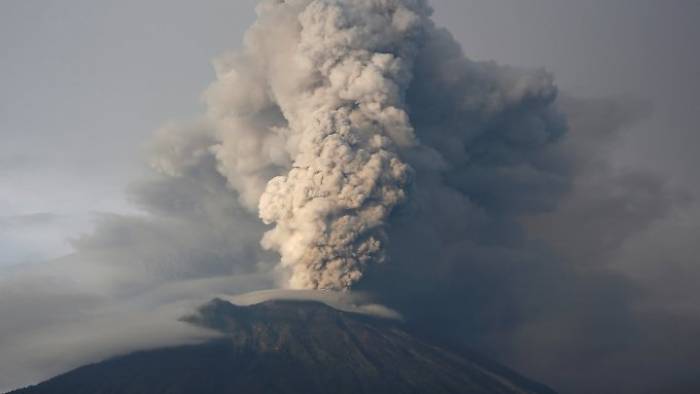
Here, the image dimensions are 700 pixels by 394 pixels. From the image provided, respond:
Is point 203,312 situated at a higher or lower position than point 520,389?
higher

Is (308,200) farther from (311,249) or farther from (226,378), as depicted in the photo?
(226,378)

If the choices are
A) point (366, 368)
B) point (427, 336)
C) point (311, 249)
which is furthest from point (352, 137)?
point (427, 336)

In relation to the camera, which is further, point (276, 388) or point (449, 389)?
point (449, 389)

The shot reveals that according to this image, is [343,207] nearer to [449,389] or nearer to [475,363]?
[449,389]

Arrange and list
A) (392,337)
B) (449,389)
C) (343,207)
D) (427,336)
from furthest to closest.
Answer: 1. (427,336)
2. (392,337)
3. (449,389)
4. (343,207)

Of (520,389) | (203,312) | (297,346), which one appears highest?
(203,312)

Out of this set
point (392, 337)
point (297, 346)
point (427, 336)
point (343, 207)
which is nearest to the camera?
point (343, 207)

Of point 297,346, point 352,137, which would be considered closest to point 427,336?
point 297,346
